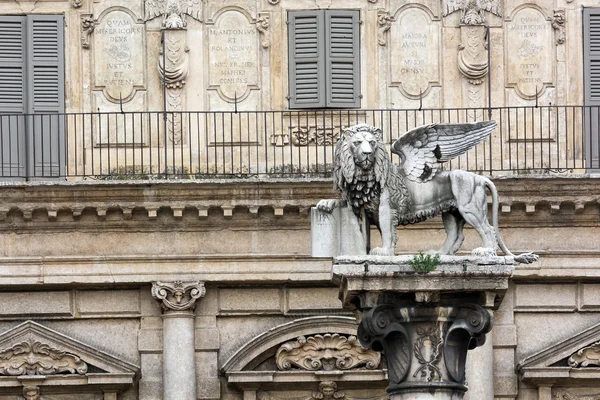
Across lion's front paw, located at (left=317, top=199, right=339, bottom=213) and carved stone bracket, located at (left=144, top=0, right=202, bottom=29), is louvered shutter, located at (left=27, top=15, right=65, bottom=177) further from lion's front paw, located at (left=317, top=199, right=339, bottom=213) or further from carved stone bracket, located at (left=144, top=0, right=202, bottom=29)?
lion's front paw, located at (left=317, top=199, right=339, bottom=213)

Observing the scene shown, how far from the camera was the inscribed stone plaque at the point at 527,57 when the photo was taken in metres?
42.5

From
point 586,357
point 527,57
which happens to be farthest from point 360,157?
point 527,57

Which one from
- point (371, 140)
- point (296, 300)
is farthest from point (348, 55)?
point (371, 140)

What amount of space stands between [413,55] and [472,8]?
1120mm

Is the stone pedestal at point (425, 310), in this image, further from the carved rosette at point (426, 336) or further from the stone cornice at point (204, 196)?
the stone cornice at point (204, 196)

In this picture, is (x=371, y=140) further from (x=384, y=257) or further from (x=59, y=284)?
(x=59, y=284)

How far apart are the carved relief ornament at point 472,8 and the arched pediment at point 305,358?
495 cm

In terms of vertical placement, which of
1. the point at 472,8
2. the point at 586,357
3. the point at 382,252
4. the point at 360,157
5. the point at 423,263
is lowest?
the point at 423,263

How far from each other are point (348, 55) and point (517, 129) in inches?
108

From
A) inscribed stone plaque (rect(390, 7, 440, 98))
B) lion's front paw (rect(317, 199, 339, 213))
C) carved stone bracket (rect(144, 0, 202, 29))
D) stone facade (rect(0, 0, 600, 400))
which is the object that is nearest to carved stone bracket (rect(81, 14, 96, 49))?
carved stone bracket (rect(144, 0, 202, 29))

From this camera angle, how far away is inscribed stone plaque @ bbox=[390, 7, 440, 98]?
42.4 metres

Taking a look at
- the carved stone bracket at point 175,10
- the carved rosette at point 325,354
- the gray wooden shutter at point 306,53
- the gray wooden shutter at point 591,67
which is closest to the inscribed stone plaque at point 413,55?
the gray wooden shutter at point 306,53

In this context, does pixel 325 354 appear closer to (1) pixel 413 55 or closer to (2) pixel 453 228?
(1) pixel 413 55

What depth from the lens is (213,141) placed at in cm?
4216
